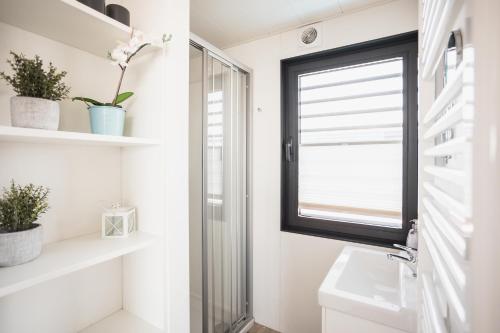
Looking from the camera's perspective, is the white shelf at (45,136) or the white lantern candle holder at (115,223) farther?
the white lantern candle holder at (115,223)

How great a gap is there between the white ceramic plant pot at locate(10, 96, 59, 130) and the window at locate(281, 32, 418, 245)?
147 cm

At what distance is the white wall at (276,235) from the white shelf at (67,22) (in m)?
1.13

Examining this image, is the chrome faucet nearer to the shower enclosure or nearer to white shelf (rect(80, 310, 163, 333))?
the shower enclosure

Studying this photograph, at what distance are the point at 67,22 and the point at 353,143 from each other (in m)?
1.61

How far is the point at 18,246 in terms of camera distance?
26.5 inches

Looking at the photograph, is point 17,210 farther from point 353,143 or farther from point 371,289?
point 353,143

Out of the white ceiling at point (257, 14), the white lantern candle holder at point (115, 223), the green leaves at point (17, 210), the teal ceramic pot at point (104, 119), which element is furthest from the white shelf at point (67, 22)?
the white ceiling at point (257, 14)

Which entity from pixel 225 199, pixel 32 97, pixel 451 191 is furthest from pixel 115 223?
pixel 451 191

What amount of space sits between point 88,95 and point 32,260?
0.64 metres

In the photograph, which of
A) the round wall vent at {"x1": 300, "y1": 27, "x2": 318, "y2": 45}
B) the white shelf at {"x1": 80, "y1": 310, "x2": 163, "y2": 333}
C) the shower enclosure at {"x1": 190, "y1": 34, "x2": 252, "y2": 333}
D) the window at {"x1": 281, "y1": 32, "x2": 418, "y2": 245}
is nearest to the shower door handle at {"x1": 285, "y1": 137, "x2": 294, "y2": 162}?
the window at {"x1": 281, "y1": 32, "x2": 418, "y2": 245}

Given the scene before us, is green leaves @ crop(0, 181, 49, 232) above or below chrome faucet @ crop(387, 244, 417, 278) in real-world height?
above

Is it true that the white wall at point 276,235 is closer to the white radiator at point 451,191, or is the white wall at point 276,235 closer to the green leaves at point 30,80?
the white radiator at point 451,191

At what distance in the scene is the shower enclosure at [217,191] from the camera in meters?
1.55

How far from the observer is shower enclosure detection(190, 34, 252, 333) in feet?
5.08
